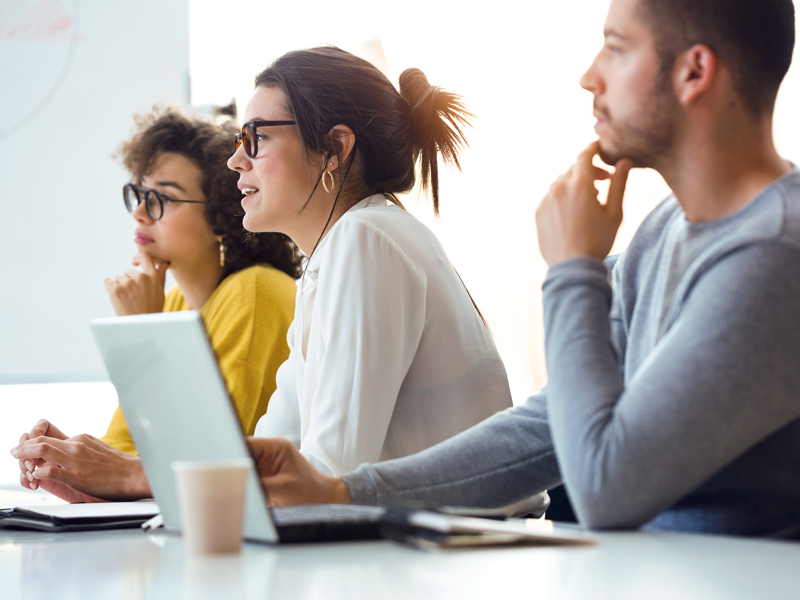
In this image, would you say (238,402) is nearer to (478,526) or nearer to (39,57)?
(478,526)

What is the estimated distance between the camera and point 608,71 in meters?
0.94

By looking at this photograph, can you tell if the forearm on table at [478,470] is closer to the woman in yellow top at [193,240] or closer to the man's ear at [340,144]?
the man's ear at [340,144]

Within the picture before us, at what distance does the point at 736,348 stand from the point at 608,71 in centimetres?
39

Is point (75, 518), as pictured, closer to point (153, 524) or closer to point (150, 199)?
point (153, 524)

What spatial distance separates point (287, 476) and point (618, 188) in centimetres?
52

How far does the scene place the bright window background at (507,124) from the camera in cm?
252

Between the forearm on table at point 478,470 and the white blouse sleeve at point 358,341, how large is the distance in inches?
9.6

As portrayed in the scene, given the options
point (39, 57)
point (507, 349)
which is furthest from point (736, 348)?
point (39, 57)

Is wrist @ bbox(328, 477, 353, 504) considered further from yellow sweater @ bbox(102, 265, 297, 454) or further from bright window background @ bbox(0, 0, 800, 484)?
bright window background @ bbox(0, 0, 800, 484)

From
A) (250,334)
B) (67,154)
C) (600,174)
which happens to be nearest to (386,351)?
(600,174)

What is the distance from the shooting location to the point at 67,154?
290cm

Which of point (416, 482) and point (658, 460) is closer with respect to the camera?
point (658, 460)

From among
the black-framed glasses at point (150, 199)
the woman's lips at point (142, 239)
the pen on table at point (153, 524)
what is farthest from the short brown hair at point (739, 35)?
the woman's lips at point (142, 239)

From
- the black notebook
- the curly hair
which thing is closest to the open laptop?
the black notebook
